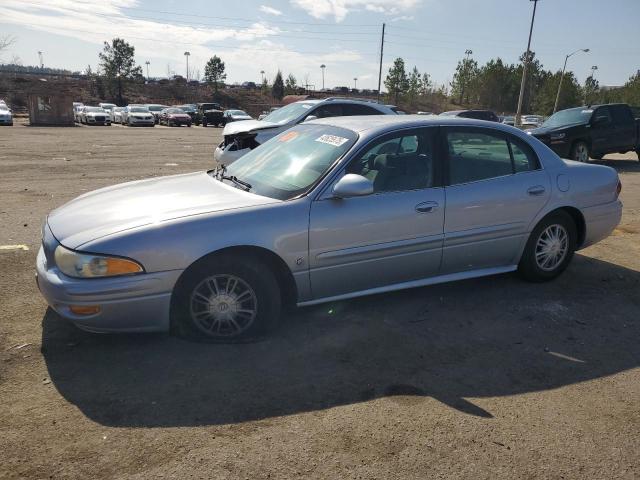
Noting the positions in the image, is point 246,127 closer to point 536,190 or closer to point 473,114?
point 536,190

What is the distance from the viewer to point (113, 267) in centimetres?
319

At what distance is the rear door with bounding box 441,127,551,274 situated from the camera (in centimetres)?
421

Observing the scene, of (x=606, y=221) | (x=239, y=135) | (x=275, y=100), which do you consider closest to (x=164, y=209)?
(x=606, y=221)

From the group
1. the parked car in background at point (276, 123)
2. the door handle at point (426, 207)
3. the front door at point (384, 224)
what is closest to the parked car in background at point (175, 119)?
the parked car in background at point (276, 123)

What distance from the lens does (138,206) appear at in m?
3.70

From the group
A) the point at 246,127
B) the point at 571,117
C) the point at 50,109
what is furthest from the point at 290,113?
the point at 50,109

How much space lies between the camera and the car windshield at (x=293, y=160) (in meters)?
3.83

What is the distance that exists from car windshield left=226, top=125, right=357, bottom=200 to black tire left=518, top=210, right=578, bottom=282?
6.50 feet

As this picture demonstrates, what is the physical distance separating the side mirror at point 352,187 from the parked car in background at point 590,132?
1207 centimetres

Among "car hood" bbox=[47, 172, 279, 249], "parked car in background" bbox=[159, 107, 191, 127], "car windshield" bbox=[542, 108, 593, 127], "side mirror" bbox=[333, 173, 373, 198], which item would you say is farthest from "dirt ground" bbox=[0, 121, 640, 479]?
"parked car in background" bbox=[159, 107, 191, 127]

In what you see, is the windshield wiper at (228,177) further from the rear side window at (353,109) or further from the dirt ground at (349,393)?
the rear side window at (353,109)

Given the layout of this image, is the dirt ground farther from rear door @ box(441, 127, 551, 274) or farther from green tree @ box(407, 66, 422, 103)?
green tree @ box(407, 66, 422, 103)

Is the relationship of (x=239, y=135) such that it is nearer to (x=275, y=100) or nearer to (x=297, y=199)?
(x=297, y=199)

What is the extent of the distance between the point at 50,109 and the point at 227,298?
3421 cm
